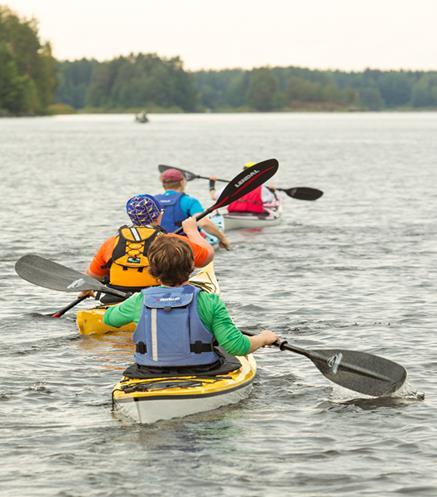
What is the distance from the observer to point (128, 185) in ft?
138

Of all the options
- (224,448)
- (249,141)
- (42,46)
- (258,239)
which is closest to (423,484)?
(224,448)

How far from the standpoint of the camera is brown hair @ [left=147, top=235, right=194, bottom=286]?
8367 mm

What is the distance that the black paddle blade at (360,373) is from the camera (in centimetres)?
992

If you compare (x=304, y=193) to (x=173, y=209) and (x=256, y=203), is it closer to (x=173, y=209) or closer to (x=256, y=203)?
A: (x=256, y=203)

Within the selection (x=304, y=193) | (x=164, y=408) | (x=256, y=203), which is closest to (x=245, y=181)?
(x=164, y=408)

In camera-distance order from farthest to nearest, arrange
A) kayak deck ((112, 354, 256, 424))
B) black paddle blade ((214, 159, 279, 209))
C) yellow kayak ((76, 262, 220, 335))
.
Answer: black paddle blade ((214, 159, 279, 209)), yellow kayak ((76, 262, 220, 335)), kayak deck ((112, 354, 256, 424))

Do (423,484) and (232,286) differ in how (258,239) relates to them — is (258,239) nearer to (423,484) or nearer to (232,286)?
(232,286)

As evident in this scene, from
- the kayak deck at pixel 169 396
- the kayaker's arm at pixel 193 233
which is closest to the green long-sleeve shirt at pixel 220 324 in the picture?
the kayak deck at pixel 169 396

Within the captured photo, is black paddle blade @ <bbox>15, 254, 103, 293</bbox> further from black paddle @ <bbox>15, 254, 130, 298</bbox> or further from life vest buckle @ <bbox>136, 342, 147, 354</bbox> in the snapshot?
life vest buckle @ <bbox>136, 342, 147, 354</bbox>

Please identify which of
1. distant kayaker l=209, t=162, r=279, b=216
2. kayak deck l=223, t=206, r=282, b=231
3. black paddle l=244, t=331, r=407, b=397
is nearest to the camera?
black paddle l=244, t=331, r=407, b=397

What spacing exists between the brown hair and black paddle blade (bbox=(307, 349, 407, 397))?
188cm

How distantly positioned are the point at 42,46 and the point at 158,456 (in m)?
187

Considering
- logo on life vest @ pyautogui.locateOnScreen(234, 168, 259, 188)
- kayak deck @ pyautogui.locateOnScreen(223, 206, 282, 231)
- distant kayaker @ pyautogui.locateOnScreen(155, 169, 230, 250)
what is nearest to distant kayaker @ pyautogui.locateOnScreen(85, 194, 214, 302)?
logo on life vest @ pyautogui.locateOnScreen(234, 168, 259, 188)

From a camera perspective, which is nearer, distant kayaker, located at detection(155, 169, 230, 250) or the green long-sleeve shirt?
the green long-sleeve shirt
